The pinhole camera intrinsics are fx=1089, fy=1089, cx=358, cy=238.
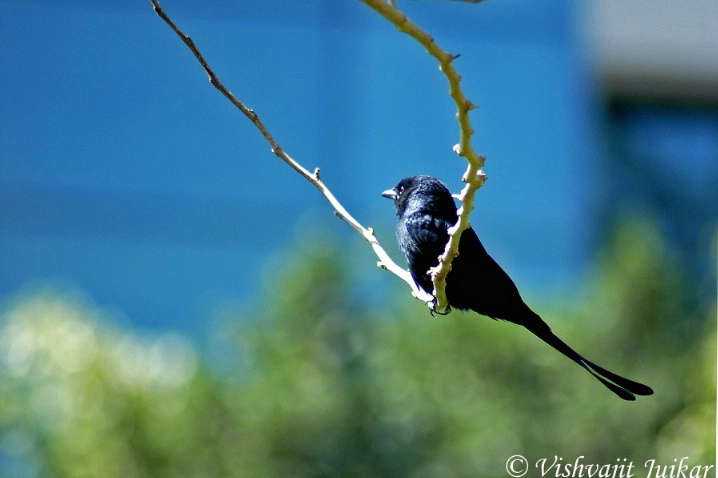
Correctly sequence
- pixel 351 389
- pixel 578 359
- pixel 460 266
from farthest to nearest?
pixel 351 389, pixel 460 266, pixel 578 359

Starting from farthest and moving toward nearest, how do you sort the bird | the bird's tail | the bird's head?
the bird's head < the bird < the bird's tail

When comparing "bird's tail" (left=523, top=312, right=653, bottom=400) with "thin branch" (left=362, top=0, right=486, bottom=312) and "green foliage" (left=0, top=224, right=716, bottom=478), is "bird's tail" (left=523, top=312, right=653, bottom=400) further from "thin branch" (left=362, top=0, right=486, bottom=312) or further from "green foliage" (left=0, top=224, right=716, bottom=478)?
"green foliage" (left=0, top=224, right=716, bottom=478)

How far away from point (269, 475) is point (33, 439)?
151 cm

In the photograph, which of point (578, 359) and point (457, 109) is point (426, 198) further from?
point (457, 109)

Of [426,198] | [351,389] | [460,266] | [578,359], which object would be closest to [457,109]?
[578,359]

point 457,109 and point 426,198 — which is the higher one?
point 426,198

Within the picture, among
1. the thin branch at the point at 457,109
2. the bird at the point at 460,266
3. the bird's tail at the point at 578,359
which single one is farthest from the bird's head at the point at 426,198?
the thin branch at the point at 457,109

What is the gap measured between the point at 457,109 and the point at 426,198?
2.23 meters

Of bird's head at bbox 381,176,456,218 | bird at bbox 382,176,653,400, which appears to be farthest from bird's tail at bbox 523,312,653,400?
bird's head at bbox 381,176,456,218

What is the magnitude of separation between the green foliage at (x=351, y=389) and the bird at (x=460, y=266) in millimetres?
2209

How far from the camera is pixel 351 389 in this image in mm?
6566

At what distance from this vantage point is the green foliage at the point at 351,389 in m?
6.45

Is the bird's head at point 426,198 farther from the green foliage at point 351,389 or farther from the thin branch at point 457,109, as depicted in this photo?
the green foliage at point 351,389

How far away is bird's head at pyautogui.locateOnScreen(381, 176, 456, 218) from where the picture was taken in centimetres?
428
